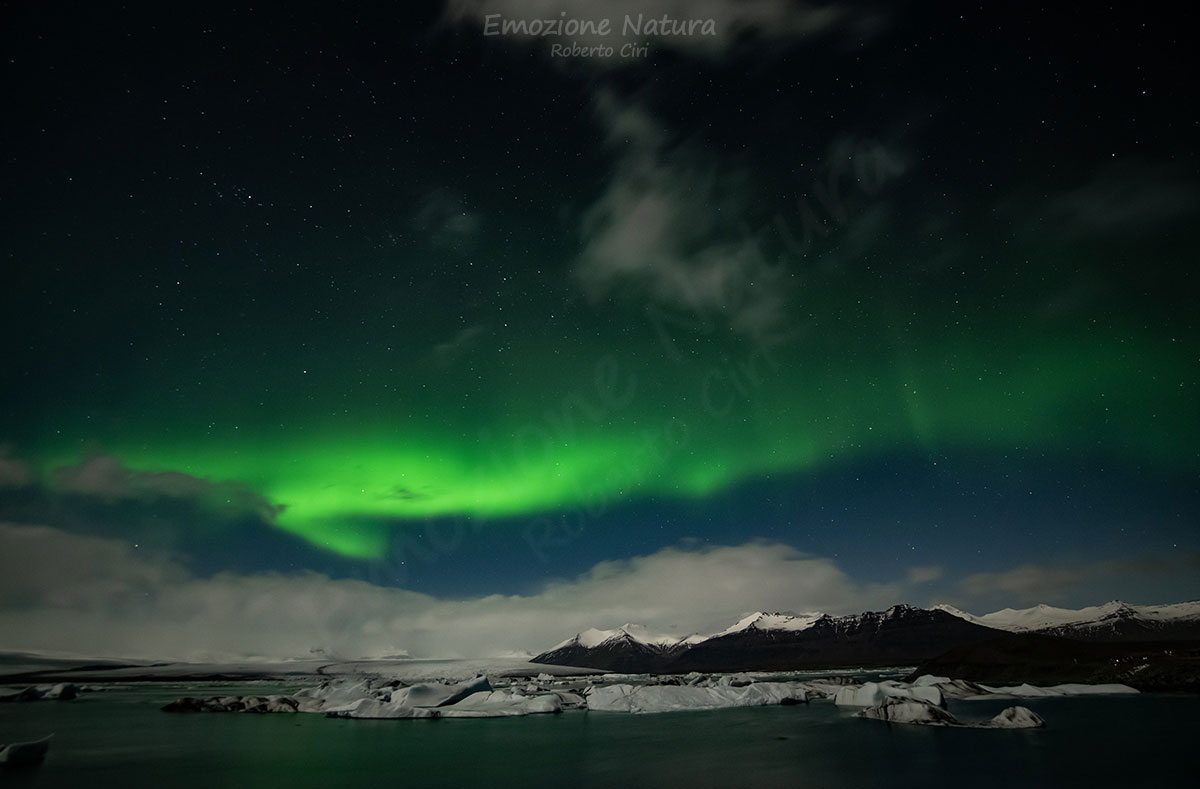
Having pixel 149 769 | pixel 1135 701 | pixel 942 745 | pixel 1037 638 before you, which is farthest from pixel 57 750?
pixel 1037 638

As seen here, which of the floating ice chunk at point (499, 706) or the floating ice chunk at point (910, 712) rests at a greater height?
the floating ice chunk at point (910, 712)

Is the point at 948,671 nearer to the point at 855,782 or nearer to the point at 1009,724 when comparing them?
the point at 1009,724

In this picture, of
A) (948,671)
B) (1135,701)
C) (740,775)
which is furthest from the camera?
(948,671)

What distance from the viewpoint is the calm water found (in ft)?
82.8

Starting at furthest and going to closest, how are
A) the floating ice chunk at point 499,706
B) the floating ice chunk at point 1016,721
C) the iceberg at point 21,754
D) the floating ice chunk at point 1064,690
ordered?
the floating ice chunk at point 1064,690 < the floating ice chunk at point 499,706 < the floating ice chunk at point 1016,721 < the iceberg at point 21,754

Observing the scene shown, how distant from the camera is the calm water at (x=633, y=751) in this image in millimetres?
25234

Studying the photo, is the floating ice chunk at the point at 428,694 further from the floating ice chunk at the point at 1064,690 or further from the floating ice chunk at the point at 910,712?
the floating ice chunk at the point at 1064,690

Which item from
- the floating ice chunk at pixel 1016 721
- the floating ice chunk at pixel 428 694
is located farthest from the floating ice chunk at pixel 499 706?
the floating ice chunk at pixel 1016 721

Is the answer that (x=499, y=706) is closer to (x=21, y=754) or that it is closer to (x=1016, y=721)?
(x=21, y=754)

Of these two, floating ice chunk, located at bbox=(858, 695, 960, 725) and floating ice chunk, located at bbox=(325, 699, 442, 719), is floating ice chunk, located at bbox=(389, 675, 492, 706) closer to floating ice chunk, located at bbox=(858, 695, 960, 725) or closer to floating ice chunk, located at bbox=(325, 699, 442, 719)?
floating ice chunk, located at bbox=(325, 699, 442, 719)

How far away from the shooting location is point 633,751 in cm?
3309

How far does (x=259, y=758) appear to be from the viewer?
107 ft

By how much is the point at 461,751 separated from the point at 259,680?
191 m

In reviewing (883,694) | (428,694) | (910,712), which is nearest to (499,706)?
(428,694)
